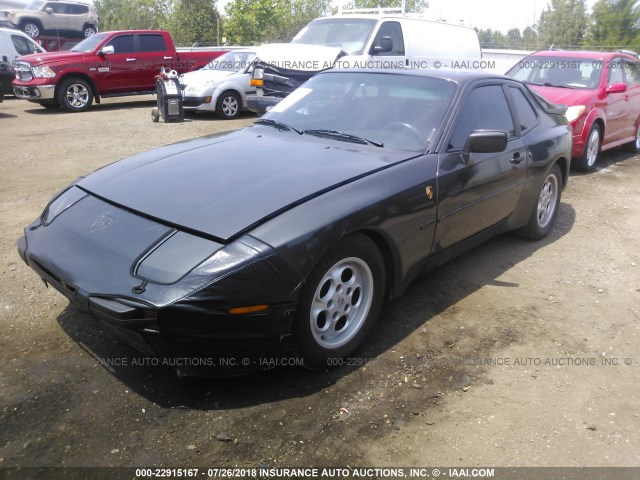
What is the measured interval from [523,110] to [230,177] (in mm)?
2837

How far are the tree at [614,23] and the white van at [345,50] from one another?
35.0 meters

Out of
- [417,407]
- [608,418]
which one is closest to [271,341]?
[417,407]

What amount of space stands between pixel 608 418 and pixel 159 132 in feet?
30.0

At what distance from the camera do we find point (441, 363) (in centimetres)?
319

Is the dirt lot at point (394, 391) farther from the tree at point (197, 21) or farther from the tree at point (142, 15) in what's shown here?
the tree at point (142, 15)

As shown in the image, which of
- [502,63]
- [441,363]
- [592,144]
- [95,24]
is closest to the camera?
[441,363]

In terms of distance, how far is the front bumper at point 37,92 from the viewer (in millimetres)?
12422

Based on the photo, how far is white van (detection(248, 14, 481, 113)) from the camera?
9.47 metres

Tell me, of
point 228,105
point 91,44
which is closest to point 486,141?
point 228,105

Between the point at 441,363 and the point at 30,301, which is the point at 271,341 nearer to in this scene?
the point at 441,363

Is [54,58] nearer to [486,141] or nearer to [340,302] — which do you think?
[486,141]

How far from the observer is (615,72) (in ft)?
27.6

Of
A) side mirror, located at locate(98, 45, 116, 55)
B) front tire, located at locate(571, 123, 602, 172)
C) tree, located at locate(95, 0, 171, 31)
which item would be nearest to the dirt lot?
front tire, located at locate(571, 123, 602, 172)

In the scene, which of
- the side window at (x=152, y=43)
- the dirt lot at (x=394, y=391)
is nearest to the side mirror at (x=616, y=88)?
the dirt lot at (x=394, y=391)
